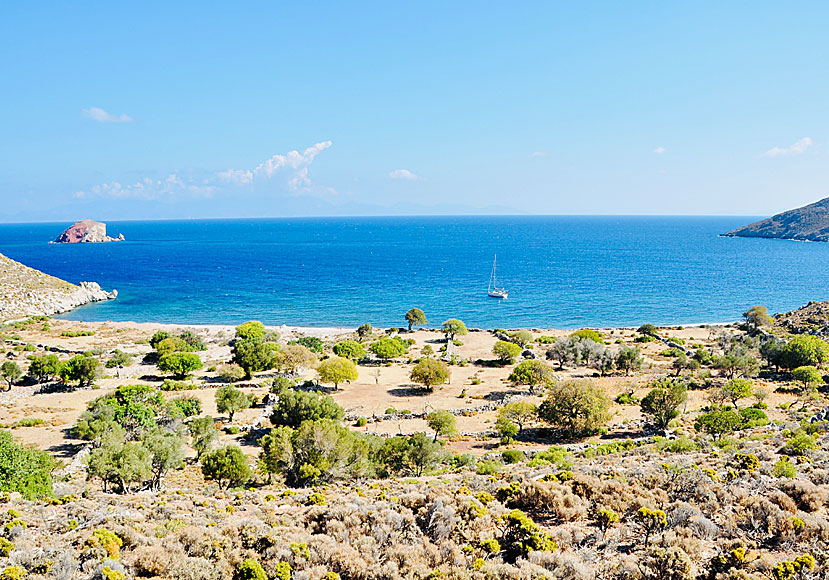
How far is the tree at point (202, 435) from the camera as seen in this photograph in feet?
91.0

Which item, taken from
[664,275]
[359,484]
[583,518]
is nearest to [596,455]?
[583,518]

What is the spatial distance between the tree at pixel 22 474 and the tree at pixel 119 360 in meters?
31.0

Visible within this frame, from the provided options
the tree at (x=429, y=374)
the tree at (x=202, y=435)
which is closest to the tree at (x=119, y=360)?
the tree at (x=202, y=435)

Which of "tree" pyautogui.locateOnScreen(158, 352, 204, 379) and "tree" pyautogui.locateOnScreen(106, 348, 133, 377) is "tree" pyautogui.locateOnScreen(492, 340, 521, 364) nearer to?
"tree" pyautogui.locateOnScreen(158, 352, 204, 379)

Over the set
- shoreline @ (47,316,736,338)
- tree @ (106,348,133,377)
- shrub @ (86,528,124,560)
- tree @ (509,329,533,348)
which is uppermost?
shrub @ (86,528,124,560)

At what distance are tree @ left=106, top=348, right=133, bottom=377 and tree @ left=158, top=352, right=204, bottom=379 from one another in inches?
253

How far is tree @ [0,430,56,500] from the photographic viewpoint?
18.2 m

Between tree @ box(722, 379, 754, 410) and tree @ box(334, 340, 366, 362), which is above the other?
tree @ box(722, 379, 754, 410)

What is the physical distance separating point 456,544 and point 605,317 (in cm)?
7780

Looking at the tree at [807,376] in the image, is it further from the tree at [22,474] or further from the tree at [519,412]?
the tree at [22,474]

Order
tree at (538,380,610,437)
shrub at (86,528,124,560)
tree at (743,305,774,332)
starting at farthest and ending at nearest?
tree at (743,305,774,332), tree at (538,380,610,437), shrub at (86,528,124,560)

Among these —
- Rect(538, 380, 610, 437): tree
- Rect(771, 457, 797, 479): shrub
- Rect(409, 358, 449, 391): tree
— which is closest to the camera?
Rect(771, 457, 797, 479): shrub

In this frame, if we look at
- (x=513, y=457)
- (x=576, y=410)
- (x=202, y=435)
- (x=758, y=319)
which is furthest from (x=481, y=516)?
(x=758, y=319)

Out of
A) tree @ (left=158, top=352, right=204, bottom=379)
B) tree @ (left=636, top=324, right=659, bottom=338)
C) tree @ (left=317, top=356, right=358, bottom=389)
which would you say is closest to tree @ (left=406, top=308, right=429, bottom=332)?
tree @ (left=317, top=356, right=358, bottom=389)
